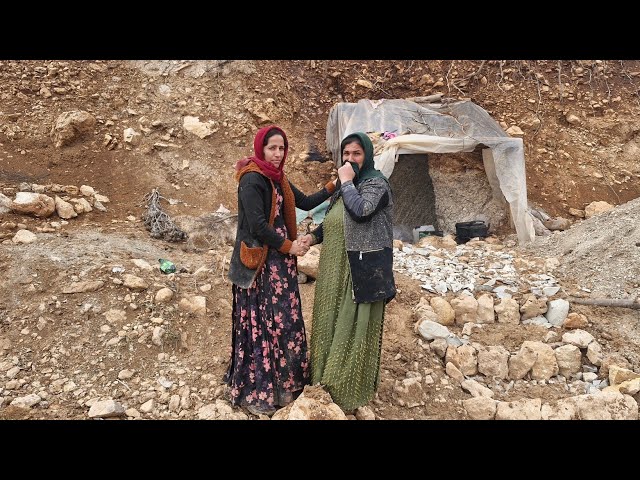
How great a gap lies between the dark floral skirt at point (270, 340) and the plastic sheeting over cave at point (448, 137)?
315 cm

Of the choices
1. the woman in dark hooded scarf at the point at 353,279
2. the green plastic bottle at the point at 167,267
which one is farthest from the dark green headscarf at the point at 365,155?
the green plastic bottle at the point at 167,267

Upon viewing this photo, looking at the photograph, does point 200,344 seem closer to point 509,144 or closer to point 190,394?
point 190,394

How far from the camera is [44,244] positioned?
3.95 meters

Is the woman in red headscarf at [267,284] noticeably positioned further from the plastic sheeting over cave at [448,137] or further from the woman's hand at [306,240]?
the plastic sheeting over cave at [448,137]

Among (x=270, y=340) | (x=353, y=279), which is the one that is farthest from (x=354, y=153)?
(x=270, y=340)

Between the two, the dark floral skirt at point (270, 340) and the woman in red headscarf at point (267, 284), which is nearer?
the woman in red headscarf at point (267, 284)

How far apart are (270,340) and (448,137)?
394 centimetres

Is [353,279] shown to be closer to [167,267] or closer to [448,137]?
[167,267]

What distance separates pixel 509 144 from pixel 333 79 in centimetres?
346

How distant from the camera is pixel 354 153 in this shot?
239cm

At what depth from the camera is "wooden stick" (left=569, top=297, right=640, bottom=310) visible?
3.64 m

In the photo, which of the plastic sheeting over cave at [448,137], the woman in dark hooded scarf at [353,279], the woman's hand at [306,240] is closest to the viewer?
the woman in dark hooded scarf at [353,279]

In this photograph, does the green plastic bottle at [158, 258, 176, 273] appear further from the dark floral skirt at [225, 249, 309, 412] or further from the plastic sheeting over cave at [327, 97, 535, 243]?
the plastic sheeting over cave at [327, 97, 535, 243]

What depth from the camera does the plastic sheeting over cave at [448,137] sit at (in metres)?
5.52
